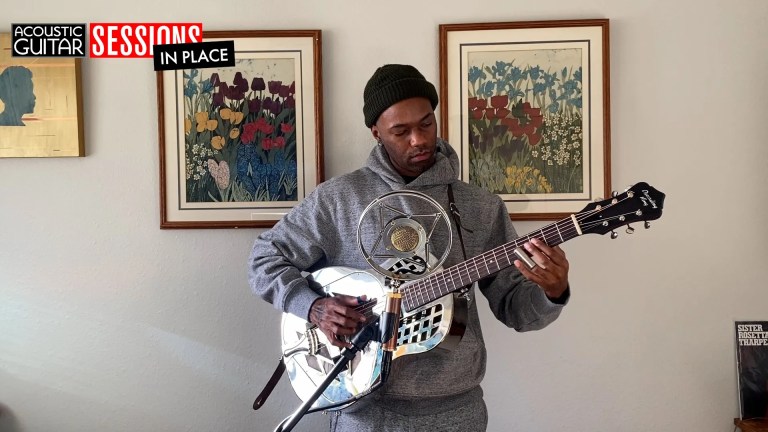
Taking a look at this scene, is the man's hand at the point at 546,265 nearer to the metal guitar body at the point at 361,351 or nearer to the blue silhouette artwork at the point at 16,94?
the metal guitar body at the point at 361,351

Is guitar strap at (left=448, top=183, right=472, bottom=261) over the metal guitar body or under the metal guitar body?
over

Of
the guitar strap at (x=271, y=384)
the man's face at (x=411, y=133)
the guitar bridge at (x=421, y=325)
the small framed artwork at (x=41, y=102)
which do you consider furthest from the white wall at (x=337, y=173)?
the guitar bridge at (x=421, y=325)

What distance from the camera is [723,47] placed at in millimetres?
1657

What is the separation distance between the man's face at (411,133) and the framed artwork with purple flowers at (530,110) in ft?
0.94

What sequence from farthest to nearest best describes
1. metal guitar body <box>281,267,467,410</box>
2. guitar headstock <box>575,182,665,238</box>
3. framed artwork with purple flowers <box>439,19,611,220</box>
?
1. framed artwork with purple flowers <box>439,19,611,220</box>
2. metal guitar body <box>281,267,467,410</box>
3. guitar headstock <box>575,182,665,238</box>

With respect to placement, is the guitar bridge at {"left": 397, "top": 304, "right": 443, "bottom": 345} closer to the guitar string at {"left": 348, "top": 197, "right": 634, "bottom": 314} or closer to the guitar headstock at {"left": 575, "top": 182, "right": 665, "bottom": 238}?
the guitar string at {"left": 348, "top": 197, "right": 634, "bottom": 314}

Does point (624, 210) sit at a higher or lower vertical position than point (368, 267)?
higher

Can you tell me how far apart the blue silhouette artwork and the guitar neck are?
3.77ft

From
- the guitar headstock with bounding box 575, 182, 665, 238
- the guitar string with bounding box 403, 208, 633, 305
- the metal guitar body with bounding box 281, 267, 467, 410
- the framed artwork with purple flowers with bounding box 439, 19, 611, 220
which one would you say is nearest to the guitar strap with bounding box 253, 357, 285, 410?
the metal guitar body with bounding box 281, 267, 467, 410

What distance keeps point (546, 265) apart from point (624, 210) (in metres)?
0.16

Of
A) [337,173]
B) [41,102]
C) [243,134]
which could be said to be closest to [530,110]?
[337,173]

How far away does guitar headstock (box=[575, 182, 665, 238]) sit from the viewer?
1118 millimetres

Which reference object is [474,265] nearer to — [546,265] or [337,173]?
[546,265]

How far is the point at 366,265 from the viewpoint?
4.58 feet
